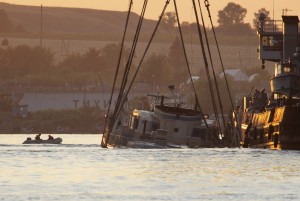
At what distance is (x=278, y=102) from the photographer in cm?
12088

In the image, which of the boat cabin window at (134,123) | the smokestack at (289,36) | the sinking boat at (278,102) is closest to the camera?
the sinking boat at (278,102)

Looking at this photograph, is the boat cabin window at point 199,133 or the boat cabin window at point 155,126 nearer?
the boat cabin window at point 199,133

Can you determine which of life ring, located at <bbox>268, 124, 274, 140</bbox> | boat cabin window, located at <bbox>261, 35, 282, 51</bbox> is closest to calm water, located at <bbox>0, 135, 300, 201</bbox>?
life ring, located at <bbox>268, 124, 274, 140</bbox>

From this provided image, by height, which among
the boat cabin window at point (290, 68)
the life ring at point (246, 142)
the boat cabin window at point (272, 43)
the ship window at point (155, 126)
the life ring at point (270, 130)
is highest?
the boat cabin window at point (272, 43)

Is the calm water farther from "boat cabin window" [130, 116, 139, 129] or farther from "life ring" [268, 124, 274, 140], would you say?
"boat cabin window" [130, 116, 139, 129]

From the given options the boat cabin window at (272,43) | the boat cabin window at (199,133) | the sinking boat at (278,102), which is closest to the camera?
the sinking boat at (278,102)

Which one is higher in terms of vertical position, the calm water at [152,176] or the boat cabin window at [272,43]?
the boat cabin window at [272,43]

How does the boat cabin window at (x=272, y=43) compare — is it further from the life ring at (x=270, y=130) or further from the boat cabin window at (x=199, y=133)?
the life ring at (x=270, y=130)

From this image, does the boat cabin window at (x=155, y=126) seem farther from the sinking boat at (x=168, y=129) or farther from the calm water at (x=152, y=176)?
the calm water at (x=152, y=176)

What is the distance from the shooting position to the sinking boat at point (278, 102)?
11350 centimetres

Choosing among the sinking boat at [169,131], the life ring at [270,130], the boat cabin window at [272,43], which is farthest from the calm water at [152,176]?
the boat cabin window at [272,43]

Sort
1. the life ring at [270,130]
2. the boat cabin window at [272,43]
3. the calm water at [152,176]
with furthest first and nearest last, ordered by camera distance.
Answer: the boat cabin window at [272,43], the life ring at [270,130], the calm water at [152,176]

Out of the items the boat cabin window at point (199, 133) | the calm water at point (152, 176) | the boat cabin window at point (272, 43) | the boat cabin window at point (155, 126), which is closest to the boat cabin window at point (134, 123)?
the boat cabin window at point (155, 126)

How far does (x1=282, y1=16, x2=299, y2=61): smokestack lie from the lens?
12688 centimetres
